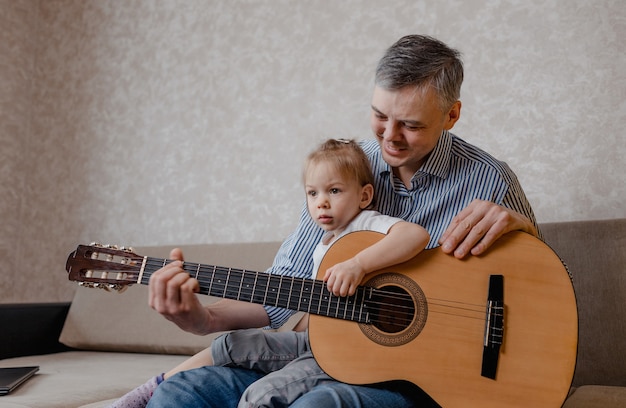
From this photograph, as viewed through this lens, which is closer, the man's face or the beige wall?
the man's face

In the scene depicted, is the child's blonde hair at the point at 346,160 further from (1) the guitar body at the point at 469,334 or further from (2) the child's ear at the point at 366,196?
(1) the guitar body at the point at 469,334

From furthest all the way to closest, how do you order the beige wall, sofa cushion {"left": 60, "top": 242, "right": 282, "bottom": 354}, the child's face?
sofa cushion {"left": 60, "top": 242, "right": 282, "bottom": 354} < the beige wall < the child's face

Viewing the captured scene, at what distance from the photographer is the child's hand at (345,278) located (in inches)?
55.3

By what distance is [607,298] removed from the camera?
1.87 meters

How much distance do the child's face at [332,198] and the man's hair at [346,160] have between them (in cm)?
1

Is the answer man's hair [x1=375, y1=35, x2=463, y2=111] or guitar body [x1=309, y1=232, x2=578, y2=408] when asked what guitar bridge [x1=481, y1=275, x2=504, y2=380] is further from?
man's hair [x1=375, y1=35, x2=463, y2=111]

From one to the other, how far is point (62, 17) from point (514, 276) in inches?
119

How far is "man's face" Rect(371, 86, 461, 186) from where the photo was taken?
Result: 1609 mm

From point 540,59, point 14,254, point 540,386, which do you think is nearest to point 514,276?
point 540,386

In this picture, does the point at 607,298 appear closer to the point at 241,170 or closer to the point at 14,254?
the point at 241,170

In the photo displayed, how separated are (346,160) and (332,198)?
11 centimetres

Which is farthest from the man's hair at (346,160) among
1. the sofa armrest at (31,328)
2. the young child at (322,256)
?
the sofa armrest at (31,328)

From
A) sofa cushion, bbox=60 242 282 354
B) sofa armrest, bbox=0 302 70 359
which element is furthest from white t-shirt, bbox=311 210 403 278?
sofa armrest, bbox=0 302 70 359

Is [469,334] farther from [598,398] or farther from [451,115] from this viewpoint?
[451,115]
